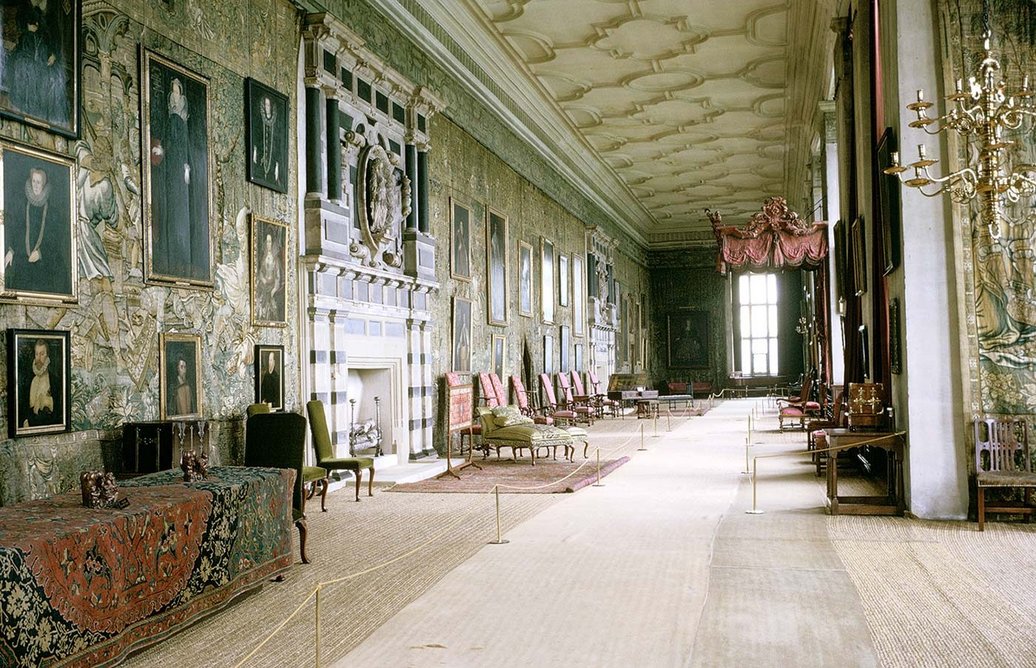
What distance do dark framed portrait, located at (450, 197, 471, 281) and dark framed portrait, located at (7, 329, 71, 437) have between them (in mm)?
8864

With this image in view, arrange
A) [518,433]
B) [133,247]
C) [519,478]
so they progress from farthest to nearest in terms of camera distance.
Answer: [518,433] → [519,478] → [133,247]

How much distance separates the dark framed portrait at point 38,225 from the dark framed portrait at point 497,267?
1062 centimetres

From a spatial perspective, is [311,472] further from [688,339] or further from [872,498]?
[688,339]

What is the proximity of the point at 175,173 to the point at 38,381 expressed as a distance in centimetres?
246

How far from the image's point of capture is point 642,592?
562 centimetres

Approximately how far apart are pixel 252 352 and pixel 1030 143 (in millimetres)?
7562

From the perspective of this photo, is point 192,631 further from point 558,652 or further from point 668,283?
point 668,283

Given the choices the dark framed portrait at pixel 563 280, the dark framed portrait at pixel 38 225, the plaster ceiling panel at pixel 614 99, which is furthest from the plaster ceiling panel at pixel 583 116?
the dark framed portrait at pixel 38 225

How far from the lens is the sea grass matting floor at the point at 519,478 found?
35.0 feet

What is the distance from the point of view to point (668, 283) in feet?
128

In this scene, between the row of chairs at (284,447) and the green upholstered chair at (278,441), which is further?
the green upholstered chair at (278,441)

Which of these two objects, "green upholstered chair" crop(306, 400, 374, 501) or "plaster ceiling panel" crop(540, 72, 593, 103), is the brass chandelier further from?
"plaster ceiling panel" crop(540, 72, 593, 103)

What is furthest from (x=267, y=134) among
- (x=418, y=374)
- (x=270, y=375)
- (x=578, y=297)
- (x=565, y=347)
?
(x=578, y=297)

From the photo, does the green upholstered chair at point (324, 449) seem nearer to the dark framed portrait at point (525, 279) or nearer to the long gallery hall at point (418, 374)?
the long gallery hall at point (418, 374)
